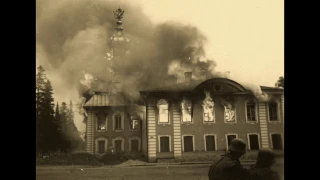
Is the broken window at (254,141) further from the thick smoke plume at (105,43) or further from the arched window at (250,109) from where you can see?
the thick smoke plume at (105,43)

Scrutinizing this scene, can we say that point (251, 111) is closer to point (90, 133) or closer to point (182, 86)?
point (182, 86)

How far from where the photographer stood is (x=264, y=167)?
302 inches

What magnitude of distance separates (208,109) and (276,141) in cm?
175

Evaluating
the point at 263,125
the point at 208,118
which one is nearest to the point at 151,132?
the point at 208,118

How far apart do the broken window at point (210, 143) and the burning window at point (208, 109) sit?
0.39 m

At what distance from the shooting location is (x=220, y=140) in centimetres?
779

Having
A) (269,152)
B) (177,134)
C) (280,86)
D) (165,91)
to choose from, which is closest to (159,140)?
(177,134)

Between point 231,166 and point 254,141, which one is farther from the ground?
point 254,141

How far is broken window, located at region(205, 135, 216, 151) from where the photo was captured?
779 centimetres

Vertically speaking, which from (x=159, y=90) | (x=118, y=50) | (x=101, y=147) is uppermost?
(x=118, y=50)

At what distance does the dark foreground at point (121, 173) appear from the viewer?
7.54m
